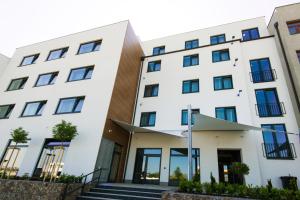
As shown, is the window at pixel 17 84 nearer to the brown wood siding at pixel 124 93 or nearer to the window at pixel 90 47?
the window at pixel 90 47

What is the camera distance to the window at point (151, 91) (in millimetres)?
14909

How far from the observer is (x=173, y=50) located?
17.6 m

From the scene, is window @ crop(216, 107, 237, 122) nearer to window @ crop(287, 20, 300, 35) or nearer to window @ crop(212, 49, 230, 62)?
window @ crop(212, 49, 230, 62)

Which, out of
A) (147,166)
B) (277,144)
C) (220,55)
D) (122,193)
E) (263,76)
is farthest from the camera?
(220,55)

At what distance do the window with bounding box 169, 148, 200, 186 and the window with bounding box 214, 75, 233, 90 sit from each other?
14.7 feet

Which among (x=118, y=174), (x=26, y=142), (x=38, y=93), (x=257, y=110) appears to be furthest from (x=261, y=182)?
(x=38, y=93)

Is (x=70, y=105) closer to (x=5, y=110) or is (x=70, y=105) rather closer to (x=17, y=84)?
(x=5, y=110)

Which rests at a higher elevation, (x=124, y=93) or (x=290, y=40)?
(x=290, y=40)

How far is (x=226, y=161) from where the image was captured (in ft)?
39.1

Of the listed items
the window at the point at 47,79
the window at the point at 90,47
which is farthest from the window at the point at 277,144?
the window at the point at 47,79

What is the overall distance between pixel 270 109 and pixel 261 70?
2883 mm

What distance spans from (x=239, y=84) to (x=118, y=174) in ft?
31.2

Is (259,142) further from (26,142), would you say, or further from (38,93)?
(38,93)

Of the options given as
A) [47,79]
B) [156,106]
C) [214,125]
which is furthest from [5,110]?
[214,125]
